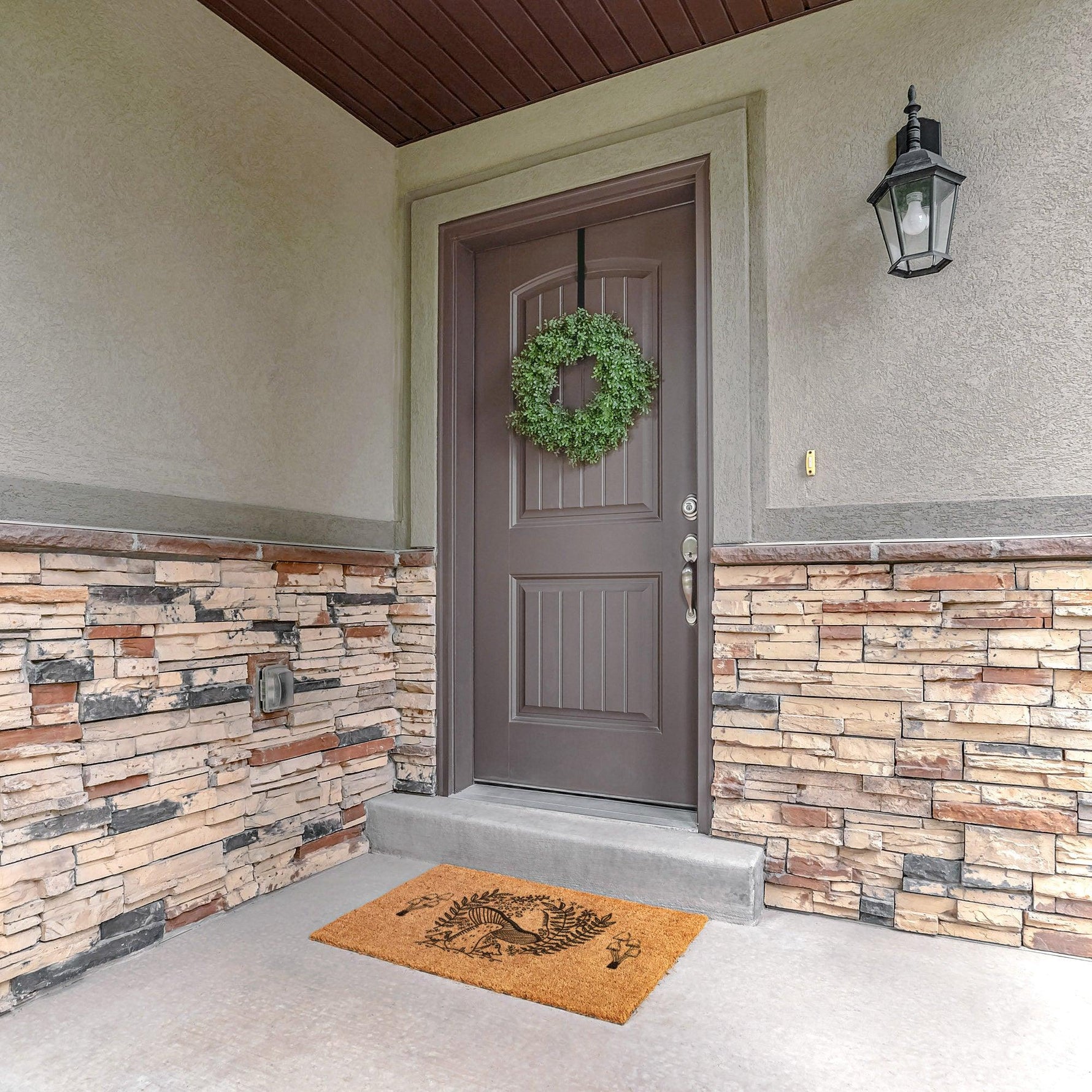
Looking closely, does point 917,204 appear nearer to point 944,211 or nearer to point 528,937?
point 944,211

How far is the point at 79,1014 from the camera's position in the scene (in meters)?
1.72

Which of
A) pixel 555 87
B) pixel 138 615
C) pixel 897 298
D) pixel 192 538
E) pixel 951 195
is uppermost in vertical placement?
pixel 555 87

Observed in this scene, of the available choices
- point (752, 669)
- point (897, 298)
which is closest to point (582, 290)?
point (897, 298)

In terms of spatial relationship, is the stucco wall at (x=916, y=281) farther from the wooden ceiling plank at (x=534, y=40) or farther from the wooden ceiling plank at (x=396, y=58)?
the wooden ceiling plank at (x=396, y=58)

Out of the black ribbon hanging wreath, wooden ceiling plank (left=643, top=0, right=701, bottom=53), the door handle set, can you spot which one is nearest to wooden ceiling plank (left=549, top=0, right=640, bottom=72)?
wooden ceiling plank (left=643, top=0, right=701, bottom=53)

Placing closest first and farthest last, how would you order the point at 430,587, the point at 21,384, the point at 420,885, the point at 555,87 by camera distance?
the point at 21,384
the point at 420,885
the point at 555,87
the point at 430,587

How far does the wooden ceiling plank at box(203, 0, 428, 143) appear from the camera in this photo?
237 cm

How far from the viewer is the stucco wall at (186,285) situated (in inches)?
76.8

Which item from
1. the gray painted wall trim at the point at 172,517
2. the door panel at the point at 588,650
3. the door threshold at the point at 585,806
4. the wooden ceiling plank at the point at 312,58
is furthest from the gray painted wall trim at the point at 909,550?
the wooden ceiling plank at the point at 312,58

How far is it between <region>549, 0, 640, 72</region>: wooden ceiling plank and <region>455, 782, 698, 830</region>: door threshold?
96.9 inches

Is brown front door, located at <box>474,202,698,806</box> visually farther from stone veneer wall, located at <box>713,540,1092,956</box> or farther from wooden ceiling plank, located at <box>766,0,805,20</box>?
wooden ceiling plank, located at <box>766,0,805,20</box>

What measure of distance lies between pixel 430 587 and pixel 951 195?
2013 mm

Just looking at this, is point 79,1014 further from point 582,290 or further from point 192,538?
point 582,290

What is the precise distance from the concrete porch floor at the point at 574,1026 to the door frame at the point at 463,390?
2.77 feet
